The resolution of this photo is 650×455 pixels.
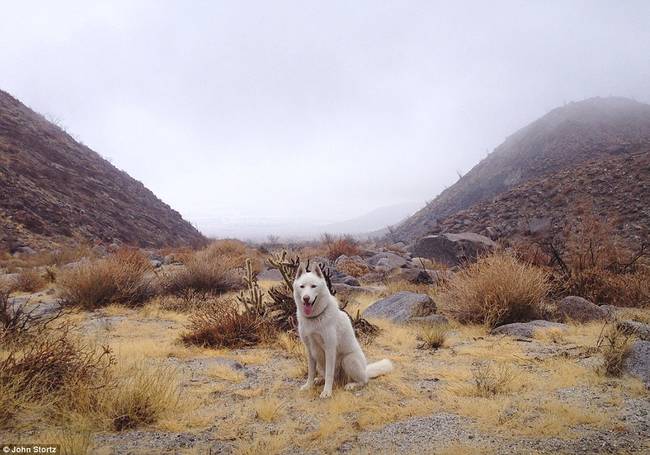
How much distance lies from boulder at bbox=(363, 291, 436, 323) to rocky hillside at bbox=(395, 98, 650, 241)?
17298 mm

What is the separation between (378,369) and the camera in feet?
15.0

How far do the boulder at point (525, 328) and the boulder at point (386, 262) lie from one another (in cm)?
710

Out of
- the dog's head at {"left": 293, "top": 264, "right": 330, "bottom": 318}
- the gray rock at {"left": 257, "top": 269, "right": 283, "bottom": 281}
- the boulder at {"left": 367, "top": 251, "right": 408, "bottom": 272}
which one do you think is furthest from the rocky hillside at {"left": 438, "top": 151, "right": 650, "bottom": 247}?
the dog's head at {"left": 293, "top": 264, "right": 330, "bottom": 318}

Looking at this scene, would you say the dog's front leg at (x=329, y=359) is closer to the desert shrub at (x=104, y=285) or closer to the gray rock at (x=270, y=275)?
the desert shrub at (x=104, y=285)

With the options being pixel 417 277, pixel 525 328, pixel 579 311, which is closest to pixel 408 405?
pixel 525 328

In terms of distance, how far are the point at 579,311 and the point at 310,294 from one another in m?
5.87

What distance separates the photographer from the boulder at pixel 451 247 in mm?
15234

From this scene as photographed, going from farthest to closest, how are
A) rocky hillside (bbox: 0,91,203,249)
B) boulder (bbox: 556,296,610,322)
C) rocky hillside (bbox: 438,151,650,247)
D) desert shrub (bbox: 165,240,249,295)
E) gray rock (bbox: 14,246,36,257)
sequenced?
rocky hillside (bbox: 0,91,203,249), rocky hillside (bbox: 438,151,650,247), gray rock (bbox: 14,246,36,257), desert shrub (bbox: 165,240,249,295), boulder (bbox: 556,296,610,322)

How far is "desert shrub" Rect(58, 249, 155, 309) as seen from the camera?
28.5ft

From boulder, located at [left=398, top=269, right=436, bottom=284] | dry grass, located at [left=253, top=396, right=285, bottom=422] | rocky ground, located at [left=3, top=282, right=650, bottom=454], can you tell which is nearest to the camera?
rocky ground, located at [left=3, top=282, right=650, bottom=454]

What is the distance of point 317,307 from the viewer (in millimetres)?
4215

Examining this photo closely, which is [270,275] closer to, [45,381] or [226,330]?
[226,330]

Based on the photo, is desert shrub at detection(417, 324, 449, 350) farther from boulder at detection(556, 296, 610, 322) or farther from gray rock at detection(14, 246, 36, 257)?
gray rock at detection(14, 246, 36, 257)

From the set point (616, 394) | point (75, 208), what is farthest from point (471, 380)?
point (75, 208)
